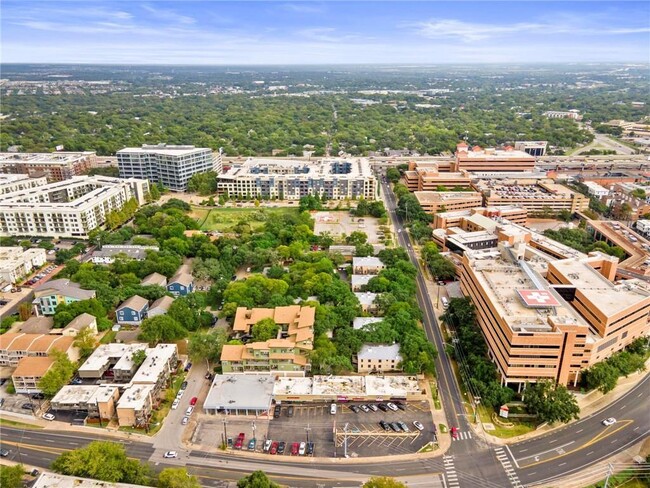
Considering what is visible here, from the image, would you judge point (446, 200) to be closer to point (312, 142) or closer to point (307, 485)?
point (307, 485)

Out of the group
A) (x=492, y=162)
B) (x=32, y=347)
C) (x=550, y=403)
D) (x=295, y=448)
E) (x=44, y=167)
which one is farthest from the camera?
(x=492, y=162)

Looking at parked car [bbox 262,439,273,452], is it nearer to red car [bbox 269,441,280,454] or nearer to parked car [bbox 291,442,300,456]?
red car [bbox 269,441,280,454]

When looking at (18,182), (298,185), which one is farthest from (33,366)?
(18,182)

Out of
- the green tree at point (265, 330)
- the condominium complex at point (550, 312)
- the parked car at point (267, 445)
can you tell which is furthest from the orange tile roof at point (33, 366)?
the condominium complex at point (550, 312)

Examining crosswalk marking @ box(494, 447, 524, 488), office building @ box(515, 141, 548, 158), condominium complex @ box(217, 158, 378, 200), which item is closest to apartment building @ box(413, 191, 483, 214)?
condominium complex @ box(217, 158, 378, 200)

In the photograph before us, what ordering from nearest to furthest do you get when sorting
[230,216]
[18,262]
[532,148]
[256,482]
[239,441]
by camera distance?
[256,482] → [239,441] → [18,262] → [230,216] → [532,148]

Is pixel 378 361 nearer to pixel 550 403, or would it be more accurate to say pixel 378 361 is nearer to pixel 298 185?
pixel 550 403

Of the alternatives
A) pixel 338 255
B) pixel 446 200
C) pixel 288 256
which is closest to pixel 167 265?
pixel 288 256
